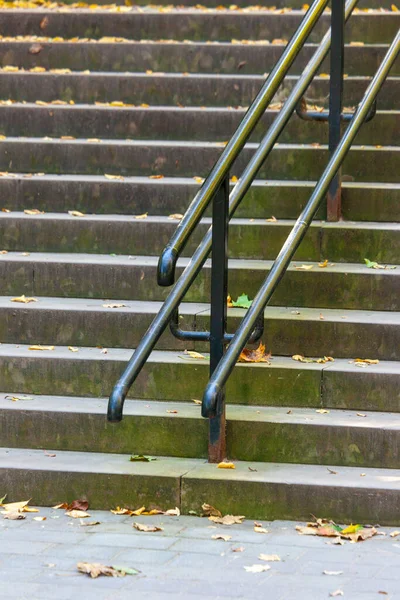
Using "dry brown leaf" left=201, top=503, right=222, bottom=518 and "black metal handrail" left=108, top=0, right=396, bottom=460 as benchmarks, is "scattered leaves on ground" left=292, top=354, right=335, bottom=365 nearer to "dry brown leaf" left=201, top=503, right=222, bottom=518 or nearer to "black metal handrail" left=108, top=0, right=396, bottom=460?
"black metal handrail" left=108, top=0, right=396, bottom=460

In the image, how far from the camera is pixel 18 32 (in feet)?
28.5

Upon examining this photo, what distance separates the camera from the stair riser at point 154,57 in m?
7.96

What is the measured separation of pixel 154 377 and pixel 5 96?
3257 millimetres

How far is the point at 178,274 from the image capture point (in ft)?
20.1

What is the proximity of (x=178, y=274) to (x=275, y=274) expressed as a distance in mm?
1179

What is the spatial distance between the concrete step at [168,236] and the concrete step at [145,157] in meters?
0.49

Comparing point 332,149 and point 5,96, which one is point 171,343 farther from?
point 5,96

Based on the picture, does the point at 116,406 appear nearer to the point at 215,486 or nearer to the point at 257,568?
the point at 215,486

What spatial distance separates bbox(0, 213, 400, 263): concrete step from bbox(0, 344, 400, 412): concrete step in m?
0.79

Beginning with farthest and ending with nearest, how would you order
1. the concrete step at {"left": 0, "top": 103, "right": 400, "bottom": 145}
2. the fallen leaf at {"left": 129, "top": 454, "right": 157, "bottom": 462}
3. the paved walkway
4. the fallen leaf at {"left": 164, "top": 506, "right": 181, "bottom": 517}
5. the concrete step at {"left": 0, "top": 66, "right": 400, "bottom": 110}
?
the concrete step at {"left": 0, "top": 66, "right": 400, "bottom": 110} → the concrete step at {"left": 0, "top": 103, "right": 400, "bottom": 145} → the fallen leaf at {"left": 129, "top": 454, "right": 157, "bottom": 462} → the fallen leaf at {"left": 164, "top": 506, "right": 181, "bottom": 517} → the paved walkway

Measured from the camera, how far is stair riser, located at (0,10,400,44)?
27.2 ft

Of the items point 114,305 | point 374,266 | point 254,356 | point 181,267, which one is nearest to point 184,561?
point 254,356

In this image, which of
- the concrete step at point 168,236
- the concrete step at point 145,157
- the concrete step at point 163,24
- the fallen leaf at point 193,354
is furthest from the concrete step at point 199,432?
the concrete step at point 163,24

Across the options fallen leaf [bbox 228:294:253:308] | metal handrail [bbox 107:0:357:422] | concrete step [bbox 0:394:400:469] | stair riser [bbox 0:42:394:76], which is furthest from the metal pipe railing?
stair riser [bbox 0:42:394:76]
